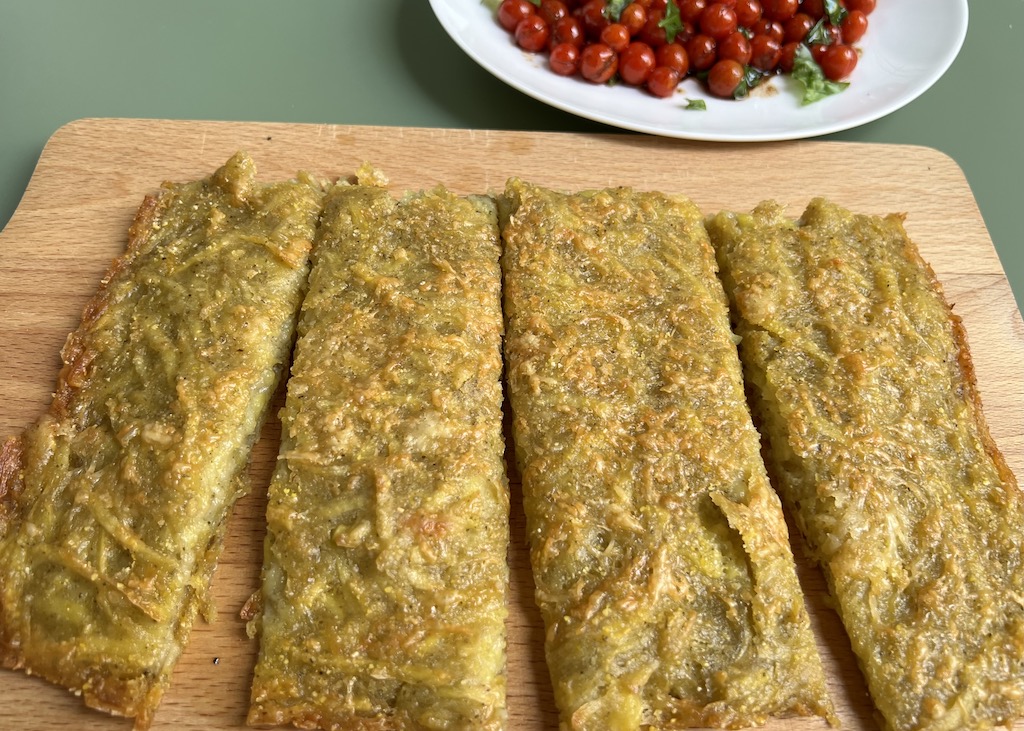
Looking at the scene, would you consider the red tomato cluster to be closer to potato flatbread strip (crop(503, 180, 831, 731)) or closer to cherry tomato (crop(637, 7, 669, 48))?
cherry tomato (crop(637, 7, 669, 48))

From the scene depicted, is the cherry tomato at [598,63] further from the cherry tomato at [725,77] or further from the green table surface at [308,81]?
the cherry tomato at [725,77]

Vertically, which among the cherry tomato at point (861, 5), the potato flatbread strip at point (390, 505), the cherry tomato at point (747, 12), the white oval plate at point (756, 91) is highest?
the cherry tomato at point (747, 12)

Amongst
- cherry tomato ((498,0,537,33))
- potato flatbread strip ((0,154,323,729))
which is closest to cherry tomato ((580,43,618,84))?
cherry tomato ((498,0,537,33))

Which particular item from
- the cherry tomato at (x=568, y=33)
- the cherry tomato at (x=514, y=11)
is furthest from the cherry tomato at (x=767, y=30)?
the cherry tomato at (x=514, y=11)

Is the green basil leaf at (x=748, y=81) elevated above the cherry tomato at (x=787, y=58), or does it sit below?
below

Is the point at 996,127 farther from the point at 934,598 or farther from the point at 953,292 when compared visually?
the point at 934,598

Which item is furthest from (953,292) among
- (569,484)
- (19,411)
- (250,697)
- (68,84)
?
(68,84)
